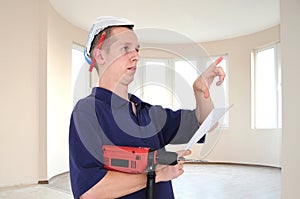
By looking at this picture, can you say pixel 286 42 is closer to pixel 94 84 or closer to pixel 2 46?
pixel 94 84

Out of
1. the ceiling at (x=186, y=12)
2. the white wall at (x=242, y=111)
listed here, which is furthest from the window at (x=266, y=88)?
the ceiling at (x=186, y=12)

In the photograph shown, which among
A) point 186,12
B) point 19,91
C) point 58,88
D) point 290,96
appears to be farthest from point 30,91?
point 290,96

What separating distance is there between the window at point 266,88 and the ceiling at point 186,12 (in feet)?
1.99

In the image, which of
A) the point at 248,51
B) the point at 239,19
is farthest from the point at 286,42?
the point at 248,51

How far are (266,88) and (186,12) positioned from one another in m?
2.36

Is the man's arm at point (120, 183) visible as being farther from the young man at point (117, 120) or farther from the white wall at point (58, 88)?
the white wall at point (58, 88)

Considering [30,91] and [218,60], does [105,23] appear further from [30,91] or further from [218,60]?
[30,91]

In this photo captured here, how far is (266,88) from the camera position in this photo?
6.73 m

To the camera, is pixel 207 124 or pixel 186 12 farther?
pixel 186 12

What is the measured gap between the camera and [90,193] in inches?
27.5

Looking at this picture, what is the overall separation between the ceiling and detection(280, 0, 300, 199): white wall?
1985 millimetres

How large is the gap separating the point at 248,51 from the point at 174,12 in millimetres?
2341

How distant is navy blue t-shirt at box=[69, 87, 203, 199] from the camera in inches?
27.1

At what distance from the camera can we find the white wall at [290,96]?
114 inches
